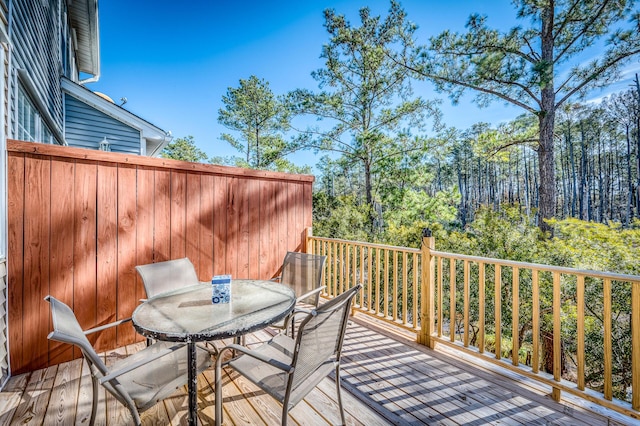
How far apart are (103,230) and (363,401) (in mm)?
2822

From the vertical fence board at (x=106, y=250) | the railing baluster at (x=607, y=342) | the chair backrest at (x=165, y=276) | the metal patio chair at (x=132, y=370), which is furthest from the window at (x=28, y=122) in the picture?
the railing baluster at (x=607, y=342)

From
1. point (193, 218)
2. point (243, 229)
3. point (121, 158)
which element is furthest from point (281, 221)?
point (121, 158)

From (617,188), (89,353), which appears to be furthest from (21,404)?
(617,188)

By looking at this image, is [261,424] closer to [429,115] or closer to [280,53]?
[280,53]

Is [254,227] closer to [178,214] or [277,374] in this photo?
[178,214]

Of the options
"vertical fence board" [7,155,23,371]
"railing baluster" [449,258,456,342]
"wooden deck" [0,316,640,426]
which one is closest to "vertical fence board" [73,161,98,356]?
"vertical fence board" [7,155,23,371]

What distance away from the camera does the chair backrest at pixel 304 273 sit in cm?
281

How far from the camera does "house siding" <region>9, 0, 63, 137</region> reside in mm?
2746

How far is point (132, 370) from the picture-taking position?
59.1 inches

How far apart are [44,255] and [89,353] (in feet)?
6.10

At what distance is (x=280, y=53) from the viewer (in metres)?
9.43

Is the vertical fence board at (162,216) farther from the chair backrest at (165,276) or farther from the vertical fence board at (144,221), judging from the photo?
the chair backrest at (165,276)

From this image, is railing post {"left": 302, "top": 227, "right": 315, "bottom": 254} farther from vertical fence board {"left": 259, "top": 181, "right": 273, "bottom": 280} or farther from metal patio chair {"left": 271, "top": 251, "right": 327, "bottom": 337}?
metal patio chair {"left": 271, "top": 251, "right": 327, "bottom": 337}

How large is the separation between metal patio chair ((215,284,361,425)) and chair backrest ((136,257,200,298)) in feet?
3.76
